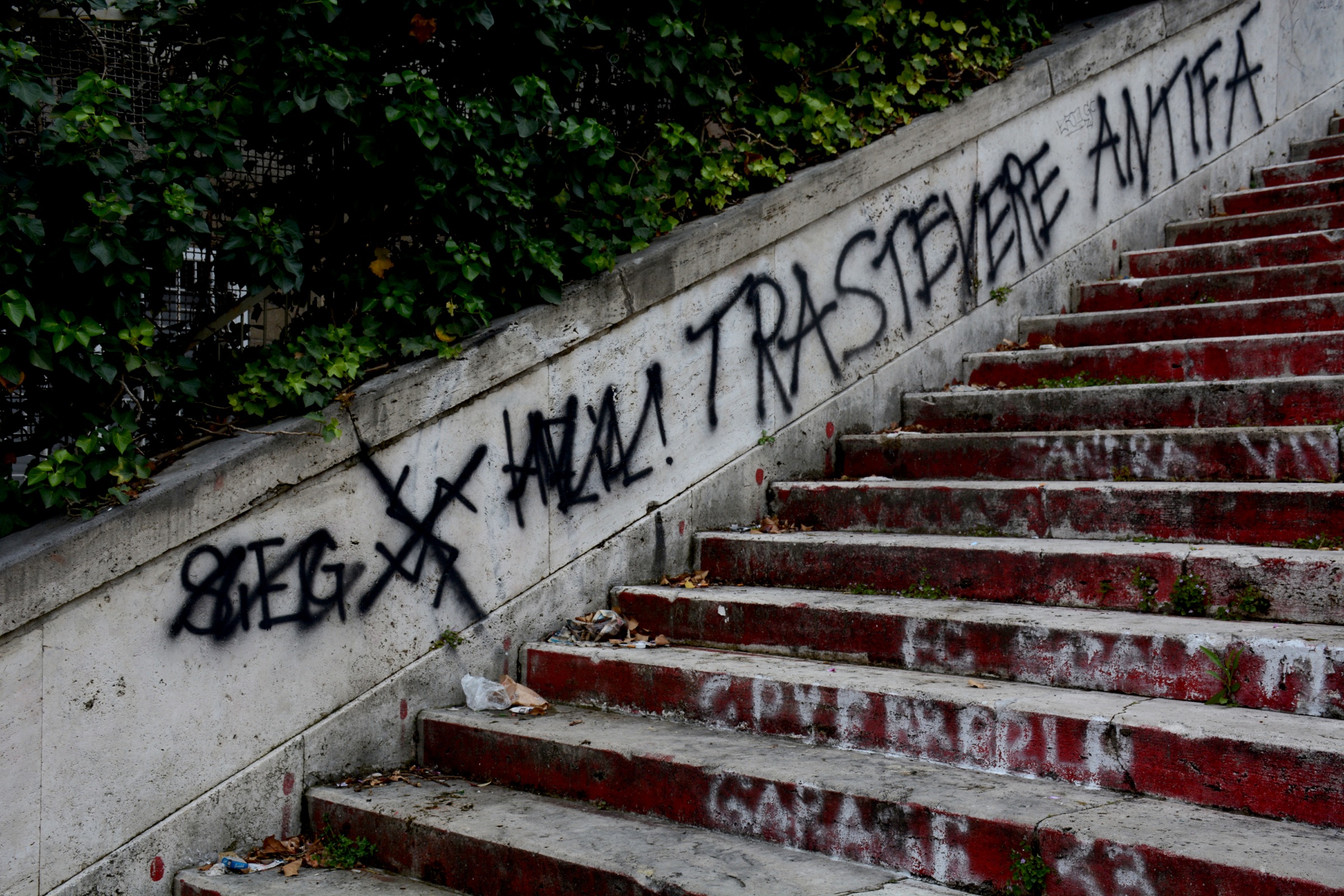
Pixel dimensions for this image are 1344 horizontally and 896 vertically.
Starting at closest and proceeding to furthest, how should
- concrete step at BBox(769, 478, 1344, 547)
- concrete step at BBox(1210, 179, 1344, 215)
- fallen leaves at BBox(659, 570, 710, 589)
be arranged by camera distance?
concrete step at BBox(769, 478, 1344, 547) < fallen leaves at BBox(659, 570, 710, 589) < concrete step at BBox(1210, 179, 1344, 215)

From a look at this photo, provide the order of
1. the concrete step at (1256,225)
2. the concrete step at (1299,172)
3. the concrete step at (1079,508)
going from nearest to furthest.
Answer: the concrete step at (1079,508)
the concrete step at (1256,225)
the concrete step at (1299,172)

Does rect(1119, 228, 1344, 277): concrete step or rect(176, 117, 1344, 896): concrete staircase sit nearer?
rect(176, 117, 1344, 896): concrete staircase

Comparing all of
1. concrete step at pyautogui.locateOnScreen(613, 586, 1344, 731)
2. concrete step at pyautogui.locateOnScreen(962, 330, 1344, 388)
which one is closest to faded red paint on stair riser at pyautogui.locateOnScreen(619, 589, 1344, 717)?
concrete step at pyautogui.locateOnScreen(613, 586, 1344, 731)

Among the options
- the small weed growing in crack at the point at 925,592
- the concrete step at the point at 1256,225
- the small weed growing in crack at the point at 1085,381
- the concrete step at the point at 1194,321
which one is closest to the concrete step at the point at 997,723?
the small weed growing in crack at the point at 925,592

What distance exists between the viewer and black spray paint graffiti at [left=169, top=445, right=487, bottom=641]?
139 inches

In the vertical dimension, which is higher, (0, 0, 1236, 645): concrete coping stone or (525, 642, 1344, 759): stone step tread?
(0, 0, 1236, 645): concrete coping stone

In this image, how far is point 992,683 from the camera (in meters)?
3.51

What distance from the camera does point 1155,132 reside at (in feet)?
23.5

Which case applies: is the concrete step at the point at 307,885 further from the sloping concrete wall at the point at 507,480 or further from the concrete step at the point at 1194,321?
the concrete step at the point at 1194,321

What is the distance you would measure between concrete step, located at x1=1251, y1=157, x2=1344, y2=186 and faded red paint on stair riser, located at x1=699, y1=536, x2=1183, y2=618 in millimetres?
4729

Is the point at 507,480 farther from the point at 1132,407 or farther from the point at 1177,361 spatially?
the point at 1177,361

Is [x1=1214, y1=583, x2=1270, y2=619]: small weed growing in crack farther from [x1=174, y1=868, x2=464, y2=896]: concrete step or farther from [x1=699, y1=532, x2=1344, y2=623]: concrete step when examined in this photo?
[x1=174, y1=868, x2=464, y2=896]: concrete step

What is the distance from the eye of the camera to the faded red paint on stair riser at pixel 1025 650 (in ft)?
10.0

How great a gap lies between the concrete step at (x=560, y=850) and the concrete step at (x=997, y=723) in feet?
1.14
